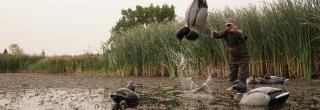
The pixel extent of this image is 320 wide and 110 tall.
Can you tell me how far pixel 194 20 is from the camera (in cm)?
360

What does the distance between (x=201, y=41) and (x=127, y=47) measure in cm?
445

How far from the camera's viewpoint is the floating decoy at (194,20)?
3535 millimetres

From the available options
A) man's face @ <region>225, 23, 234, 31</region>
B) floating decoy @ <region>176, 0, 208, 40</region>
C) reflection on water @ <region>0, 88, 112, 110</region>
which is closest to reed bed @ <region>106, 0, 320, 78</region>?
man's face @ <region>225, 23, 234, 31</region>

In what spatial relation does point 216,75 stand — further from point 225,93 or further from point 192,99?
point 192,99

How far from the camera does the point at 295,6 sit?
13.6 m

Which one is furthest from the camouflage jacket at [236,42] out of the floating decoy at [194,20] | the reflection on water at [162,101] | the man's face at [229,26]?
the floating decoy at [194,20]

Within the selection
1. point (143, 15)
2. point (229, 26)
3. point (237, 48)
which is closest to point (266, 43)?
point (237, 48)

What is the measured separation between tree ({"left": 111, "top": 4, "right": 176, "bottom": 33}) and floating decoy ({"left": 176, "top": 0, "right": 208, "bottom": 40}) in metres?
35.0

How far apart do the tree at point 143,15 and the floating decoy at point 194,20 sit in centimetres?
3504

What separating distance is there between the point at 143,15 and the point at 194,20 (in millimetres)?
35632

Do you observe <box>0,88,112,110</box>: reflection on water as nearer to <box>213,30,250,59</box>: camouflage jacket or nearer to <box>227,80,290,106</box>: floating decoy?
<box>227,80,290,106</box>: floating decoy

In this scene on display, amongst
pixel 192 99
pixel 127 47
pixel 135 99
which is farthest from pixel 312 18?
pixel 127 47

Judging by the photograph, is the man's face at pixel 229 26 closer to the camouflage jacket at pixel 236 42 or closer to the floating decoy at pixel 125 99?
the camouflage jacket at pixel 236 42

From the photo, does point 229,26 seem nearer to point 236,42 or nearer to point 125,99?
point 236,42
